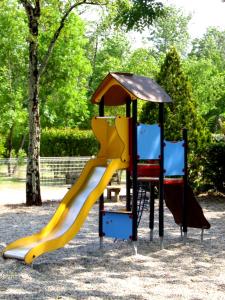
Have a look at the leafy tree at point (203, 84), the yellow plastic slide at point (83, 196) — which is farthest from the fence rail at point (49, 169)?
the leafy tree at point (203, 84)

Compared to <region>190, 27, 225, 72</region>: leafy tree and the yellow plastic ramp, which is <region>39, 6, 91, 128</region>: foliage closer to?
the yellow plastic ramp

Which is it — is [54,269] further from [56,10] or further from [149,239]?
→ [56,10]

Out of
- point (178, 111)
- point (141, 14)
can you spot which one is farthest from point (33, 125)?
point (141, 14)

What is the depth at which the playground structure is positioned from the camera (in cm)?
740

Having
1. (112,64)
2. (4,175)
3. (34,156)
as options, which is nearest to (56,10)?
(34,156)

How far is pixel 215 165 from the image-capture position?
A: 15.3m

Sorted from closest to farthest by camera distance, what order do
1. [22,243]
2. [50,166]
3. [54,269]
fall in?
[54,269] < [22,243] < [50,166]

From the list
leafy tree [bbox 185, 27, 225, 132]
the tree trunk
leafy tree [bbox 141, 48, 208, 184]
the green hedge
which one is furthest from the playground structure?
leafy tree [bbox 185, 27, 225, 132]

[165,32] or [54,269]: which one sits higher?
[165,32]

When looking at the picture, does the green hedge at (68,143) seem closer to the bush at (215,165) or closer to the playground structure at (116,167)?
the bush at (215,165)

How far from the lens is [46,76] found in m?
26.8

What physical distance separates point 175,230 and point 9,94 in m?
17.3

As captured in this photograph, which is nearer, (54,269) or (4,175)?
(54,269)

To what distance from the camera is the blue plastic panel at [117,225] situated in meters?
7.83
